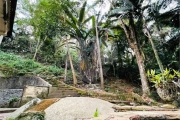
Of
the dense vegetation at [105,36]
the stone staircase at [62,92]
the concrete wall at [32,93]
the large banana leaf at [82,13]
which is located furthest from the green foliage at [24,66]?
the large banana leaf at [82,13]

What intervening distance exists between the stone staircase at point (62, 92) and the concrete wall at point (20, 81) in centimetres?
104

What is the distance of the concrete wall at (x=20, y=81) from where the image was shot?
11.3 m

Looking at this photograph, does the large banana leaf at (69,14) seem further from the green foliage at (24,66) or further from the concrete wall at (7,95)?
the concrete wall at (7,95)

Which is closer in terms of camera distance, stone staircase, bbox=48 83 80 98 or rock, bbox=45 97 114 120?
rock, bbox=45 97 114 120

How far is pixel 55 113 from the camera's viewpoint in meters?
4.50

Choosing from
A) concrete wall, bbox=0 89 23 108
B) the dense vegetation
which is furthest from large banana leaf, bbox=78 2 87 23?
concrete wall, bbox=0 89 23 108

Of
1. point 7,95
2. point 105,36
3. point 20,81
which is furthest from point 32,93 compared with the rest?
point 105,36

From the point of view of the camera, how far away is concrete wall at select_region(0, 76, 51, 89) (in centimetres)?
1133

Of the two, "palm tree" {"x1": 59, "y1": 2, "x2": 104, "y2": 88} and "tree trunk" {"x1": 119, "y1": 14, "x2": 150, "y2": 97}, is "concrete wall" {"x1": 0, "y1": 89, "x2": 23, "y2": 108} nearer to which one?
"palm tree" {"x1": 59, "y1": 2, "x2": 104, "y2": 88}

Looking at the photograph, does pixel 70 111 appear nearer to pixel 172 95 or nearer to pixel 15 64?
pixel 172 95

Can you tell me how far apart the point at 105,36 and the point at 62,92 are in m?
6.53

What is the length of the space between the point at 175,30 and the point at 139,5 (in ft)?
12.0

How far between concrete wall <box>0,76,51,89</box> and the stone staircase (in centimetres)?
104

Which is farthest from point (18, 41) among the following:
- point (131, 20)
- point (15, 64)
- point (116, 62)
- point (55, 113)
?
point (55, 113)
